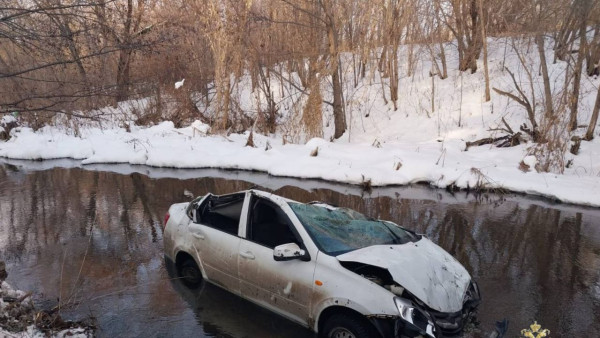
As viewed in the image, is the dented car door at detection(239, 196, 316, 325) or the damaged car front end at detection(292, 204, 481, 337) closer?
the damaged car front end at detection(292, 204, 481, 337)

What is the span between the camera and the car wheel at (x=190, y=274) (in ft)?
21.2

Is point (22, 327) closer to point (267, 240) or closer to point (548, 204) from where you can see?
point (267, 240)

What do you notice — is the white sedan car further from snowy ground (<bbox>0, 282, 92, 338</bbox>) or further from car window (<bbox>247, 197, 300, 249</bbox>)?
snowy ground (<bbox>0, 282, 92, 338</bbox>)

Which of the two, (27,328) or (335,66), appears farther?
(335,66)

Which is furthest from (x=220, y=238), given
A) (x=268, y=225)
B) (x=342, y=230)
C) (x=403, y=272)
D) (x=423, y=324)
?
(x=423, y=324)

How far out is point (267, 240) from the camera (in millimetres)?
5320

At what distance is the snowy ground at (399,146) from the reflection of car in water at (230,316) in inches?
361

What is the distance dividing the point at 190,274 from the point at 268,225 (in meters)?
1.90

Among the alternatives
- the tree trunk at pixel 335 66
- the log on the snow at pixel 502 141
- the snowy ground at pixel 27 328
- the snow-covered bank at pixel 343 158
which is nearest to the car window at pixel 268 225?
the snowy ground at pixel 27 328

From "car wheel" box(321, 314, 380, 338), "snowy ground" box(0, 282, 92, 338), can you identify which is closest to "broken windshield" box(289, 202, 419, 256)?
"car wheel" box(321, 314, 380, 338)

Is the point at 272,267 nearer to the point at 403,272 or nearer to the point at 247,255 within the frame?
the point at 247,255

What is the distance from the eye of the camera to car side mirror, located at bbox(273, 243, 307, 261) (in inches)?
186

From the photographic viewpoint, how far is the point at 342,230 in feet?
17.9

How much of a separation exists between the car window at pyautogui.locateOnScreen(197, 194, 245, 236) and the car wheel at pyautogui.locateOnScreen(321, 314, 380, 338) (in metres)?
1.82
